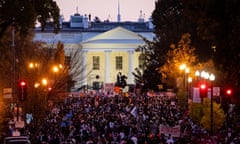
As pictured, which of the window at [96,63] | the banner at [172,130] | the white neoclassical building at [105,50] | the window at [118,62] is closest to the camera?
the banner at [172,130]

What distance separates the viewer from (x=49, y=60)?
219ft

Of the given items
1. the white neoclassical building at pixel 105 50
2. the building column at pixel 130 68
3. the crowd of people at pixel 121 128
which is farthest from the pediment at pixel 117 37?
the crowd of people at pixel 121 128

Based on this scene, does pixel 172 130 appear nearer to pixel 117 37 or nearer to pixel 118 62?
pixel 117 37

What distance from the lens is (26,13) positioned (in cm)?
2750

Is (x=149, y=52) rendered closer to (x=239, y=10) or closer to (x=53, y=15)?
(x=53, y=15)

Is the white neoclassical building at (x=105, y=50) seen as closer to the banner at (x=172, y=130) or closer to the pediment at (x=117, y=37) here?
the pediment at (x=117, y=37)

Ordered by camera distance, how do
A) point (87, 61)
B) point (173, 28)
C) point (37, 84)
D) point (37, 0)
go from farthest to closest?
point (87, 61)
point (173, 28)
point (37, 84)
point (37, 0)

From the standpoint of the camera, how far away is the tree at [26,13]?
27.2m

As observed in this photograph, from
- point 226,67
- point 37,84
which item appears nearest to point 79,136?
point 37,84

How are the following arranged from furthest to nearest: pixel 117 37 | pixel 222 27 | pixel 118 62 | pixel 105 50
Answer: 1. pixel 118 62
2. pixel 117 37
3. pixel 105 50
4. pixel 222 27

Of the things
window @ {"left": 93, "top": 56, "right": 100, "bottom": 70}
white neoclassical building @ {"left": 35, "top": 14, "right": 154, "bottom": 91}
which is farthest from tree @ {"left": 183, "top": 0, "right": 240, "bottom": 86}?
window @ {"left": 93, "top": 56, "right": 100, "bottom": 70}

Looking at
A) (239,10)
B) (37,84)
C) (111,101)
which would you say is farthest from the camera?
(111,101)

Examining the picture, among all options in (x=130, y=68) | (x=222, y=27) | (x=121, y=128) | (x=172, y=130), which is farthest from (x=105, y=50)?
(x=222, y=27)

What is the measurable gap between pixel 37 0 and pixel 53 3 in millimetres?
964
